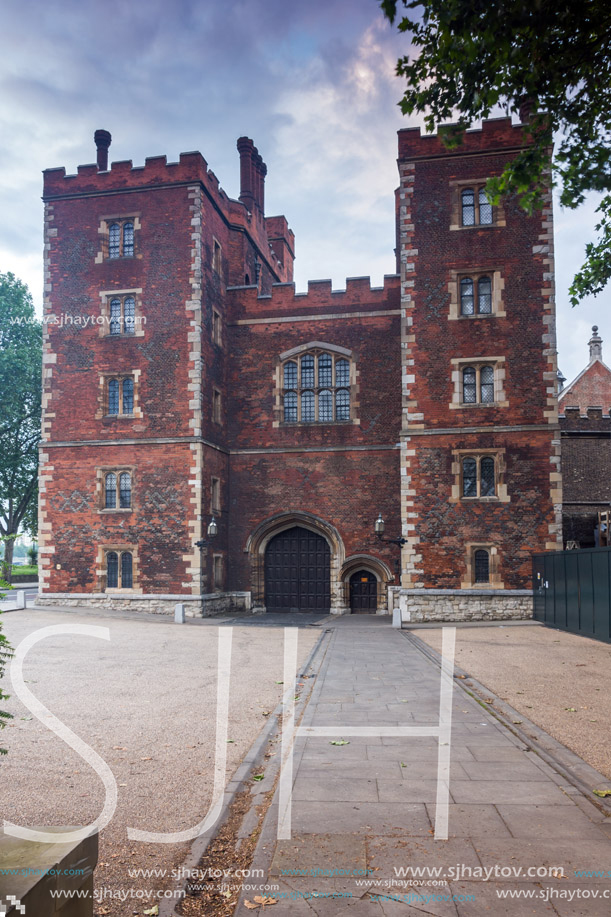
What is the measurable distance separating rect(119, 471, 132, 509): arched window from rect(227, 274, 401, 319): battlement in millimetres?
7663

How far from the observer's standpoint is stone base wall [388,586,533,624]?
22.8m

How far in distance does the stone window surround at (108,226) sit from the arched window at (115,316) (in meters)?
1.53

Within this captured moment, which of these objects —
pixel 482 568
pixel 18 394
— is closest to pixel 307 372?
pixel 482 568

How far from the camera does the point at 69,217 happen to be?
26.2m

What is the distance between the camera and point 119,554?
80.8 feet

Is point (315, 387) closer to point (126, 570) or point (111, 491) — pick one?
point (111, 491)

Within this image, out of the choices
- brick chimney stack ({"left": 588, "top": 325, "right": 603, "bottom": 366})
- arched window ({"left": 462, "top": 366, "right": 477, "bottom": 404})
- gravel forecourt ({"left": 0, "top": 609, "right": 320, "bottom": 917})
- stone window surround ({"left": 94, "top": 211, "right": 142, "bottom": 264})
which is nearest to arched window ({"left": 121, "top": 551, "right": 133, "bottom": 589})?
Answer: gravel forecourt ({"left": 0, "top": 609, "right": 320, "bottom": 917})

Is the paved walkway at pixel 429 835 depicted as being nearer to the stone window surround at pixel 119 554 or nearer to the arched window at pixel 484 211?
the stone window surround at pixel 119 554

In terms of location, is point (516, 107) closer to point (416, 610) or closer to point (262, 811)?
point (262, 811)

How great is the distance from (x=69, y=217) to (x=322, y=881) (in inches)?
1028

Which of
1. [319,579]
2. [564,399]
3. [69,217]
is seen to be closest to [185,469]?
[319,579]

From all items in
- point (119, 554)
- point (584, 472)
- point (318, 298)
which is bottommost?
point (119, 554)

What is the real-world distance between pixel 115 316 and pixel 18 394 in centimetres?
1245

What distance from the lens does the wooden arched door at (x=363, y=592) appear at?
86.0 ft
